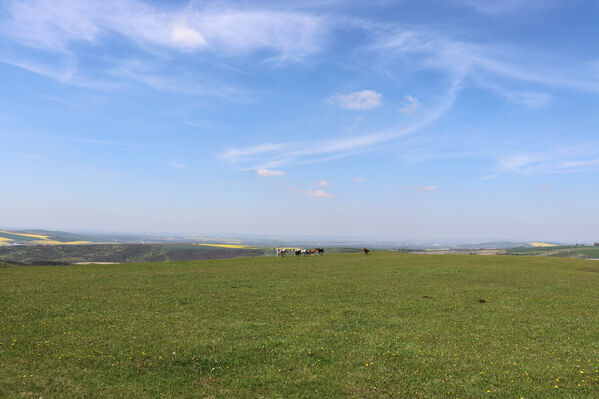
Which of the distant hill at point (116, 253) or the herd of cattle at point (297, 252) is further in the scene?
the distant hill at point (116, 253)

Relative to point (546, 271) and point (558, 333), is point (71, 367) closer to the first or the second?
point (558, 333)

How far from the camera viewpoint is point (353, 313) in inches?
797

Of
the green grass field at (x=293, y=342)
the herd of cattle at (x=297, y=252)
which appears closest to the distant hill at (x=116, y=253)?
the herd of cattle at (x=297, y=252)

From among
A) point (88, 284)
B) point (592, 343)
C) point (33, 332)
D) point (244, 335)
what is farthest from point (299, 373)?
point (88, 284)

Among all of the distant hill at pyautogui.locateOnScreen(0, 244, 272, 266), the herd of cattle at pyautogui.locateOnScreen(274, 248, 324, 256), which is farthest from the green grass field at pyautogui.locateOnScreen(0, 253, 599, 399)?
the distant hill at pyautogui.locateOnScreen(0, 244, 272, 266)

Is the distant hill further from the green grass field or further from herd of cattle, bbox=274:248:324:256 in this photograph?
the green grass field

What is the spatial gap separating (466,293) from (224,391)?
2254 cm

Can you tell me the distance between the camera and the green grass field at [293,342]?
37.7 ft

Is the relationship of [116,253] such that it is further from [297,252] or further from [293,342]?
[293,342]

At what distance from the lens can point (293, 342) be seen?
15.3 m

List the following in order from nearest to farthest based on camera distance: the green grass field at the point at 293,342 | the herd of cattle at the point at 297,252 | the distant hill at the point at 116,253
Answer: the green grass field at the point at 293,342, the herd of cattle at the point at 297,252, the distant hill at the point at 116,253

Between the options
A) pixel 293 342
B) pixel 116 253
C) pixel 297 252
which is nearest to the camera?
pixel 293 342

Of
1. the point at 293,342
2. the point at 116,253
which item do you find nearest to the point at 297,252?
the point at 293,342

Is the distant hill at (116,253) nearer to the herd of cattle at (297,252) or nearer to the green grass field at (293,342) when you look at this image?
the herd of cattle at (297,252)
